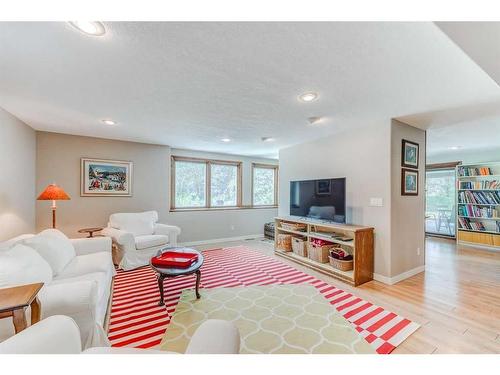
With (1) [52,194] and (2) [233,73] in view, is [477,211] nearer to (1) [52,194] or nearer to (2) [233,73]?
(2) [233,73]

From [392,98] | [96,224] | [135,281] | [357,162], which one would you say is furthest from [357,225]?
[96,224]

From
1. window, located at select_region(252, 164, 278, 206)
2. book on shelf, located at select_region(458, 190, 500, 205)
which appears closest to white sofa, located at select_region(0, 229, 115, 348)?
window, located at select_region(252, 164, 278, 206)

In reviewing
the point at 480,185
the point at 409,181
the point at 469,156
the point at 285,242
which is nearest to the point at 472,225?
the point at 480,185

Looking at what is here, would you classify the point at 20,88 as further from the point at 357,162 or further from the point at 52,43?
the point at 357,162

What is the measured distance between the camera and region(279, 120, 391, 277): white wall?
288cm

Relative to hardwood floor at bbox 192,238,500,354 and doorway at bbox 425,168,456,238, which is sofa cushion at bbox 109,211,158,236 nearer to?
hardwood floor at bbox 192,238,500,354

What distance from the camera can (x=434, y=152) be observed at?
5336mm

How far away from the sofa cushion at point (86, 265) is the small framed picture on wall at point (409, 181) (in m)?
3.72

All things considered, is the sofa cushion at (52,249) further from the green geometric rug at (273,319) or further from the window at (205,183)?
the window at (205,183)

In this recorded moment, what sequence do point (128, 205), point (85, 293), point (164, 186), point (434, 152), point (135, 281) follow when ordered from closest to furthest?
point (85, 293)
point (135, 281)
point (128, 205)
point (164, 186)
point (434, 152)

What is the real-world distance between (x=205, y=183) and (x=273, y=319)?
3660 millimetres

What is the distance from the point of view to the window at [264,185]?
5.94 m
